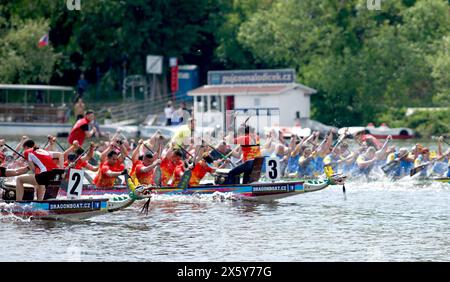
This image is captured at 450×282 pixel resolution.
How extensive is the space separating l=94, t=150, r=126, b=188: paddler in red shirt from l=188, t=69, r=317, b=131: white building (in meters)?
34.4

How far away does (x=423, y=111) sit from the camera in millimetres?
65562

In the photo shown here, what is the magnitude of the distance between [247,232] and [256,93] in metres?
40.4

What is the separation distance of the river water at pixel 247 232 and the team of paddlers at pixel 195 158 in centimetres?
95

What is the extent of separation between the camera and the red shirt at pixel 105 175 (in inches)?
1233

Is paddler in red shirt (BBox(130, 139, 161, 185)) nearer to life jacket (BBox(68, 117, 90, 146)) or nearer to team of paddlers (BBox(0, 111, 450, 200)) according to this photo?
team of paddlers (BBox(0, 111, 450, 200))

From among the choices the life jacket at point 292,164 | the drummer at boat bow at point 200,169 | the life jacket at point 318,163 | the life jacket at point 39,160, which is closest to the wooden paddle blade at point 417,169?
the life jacket at point 318,163

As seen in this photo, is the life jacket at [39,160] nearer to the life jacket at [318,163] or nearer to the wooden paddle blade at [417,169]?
the life jacket at [318,163]

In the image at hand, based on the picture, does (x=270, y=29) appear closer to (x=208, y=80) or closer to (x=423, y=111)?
(x=208, y=80)

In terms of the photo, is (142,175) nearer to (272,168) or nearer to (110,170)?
(110,170)

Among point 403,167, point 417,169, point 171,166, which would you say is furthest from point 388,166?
point 171,166

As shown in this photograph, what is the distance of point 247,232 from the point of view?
27750mm

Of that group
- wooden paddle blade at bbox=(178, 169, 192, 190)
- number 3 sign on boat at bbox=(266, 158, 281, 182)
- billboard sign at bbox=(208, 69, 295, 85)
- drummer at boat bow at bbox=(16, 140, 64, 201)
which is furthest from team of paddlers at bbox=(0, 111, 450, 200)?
billboard sign at bbox=(208, 69, 295, 85)

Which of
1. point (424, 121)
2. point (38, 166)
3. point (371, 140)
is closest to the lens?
point (38, 166)

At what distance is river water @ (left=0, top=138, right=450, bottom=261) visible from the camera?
24594 millimetres
